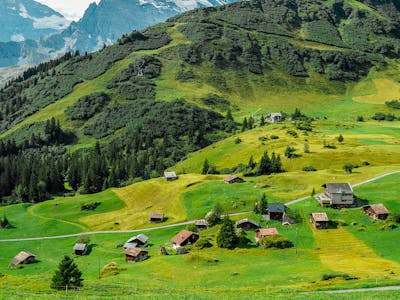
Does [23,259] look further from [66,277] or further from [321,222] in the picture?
[321,222]

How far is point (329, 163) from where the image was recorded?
576 feet

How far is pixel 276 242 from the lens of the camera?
337 feet

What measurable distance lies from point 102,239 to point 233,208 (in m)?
38.8

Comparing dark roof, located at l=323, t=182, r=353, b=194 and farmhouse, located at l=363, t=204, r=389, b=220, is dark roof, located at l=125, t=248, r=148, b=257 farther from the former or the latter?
farmhouse, located at l=363, t=204, r=389, b=220

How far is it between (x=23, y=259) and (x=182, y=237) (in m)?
Answer: 40.5

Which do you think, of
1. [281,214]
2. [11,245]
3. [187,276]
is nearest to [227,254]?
[187,276]

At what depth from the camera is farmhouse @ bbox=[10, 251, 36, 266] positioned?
11406 centimetres

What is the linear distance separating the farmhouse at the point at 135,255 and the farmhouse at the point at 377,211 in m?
57.8

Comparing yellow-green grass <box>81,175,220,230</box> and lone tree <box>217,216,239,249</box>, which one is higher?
lone tree <box>217,216,239,249</box>

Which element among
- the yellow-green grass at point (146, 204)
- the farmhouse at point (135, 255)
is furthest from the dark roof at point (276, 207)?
the farmhouse at point (135, 255)

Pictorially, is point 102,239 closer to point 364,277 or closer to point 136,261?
point 136,261

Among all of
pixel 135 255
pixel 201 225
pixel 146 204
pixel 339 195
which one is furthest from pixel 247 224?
pixel 146 204

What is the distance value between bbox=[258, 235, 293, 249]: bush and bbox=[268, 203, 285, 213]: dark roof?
50.2ft

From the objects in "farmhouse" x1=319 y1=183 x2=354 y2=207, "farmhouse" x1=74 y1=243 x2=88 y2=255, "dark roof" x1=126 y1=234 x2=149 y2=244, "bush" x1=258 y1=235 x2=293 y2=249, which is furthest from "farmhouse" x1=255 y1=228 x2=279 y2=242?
"farmhouse" x1=74 y1=243 x2=88 y2=255
